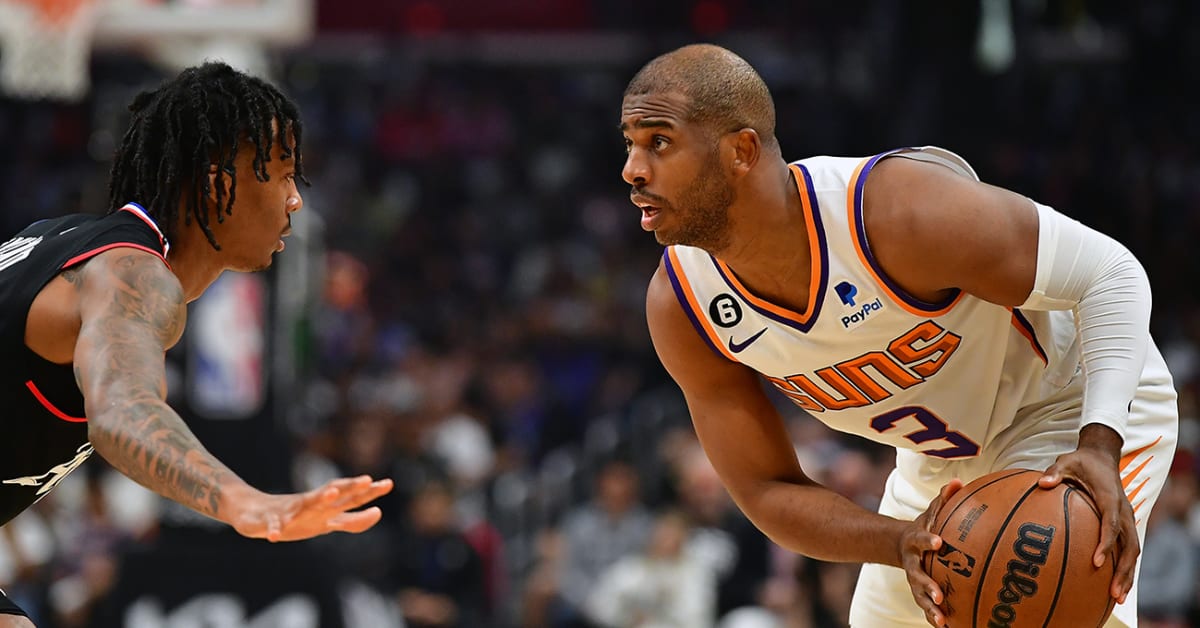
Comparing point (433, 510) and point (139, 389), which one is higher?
point (139, 389)

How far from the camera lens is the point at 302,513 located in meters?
2.36

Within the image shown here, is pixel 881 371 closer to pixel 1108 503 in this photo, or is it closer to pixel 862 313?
pixel 862 313

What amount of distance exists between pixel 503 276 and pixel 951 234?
11625 millimetres

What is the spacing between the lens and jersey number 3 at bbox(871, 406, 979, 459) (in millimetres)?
3684

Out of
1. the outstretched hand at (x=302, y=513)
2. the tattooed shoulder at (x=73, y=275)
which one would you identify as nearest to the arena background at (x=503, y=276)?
the tattooed shoulder at (x=73, y=275)

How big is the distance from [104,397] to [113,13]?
19.3 feet

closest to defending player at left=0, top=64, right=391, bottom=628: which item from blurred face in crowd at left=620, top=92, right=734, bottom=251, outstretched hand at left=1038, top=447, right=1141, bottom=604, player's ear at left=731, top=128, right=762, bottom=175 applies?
blurred face in crowd at left=620, top=92, right=734, bottom=251

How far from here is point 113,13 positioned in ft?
25.7

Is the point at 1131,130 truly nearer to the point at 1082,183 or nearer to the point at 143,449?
the point at 1082,183

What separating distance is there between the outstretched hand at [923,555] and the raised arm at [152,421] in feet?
4.18

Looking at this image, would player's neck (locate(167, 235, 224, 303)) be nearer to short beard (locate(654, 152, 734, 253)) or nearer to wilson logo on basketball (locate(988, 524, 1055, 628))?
short beard (locate(654, 152, 734, 253))

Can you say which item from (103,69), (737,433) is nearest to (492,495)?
(737,433)

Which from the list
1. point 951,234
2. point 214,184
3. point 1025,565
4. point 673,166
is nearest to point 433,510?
point 673,166

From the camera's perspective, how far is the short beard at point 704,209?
135 inches
